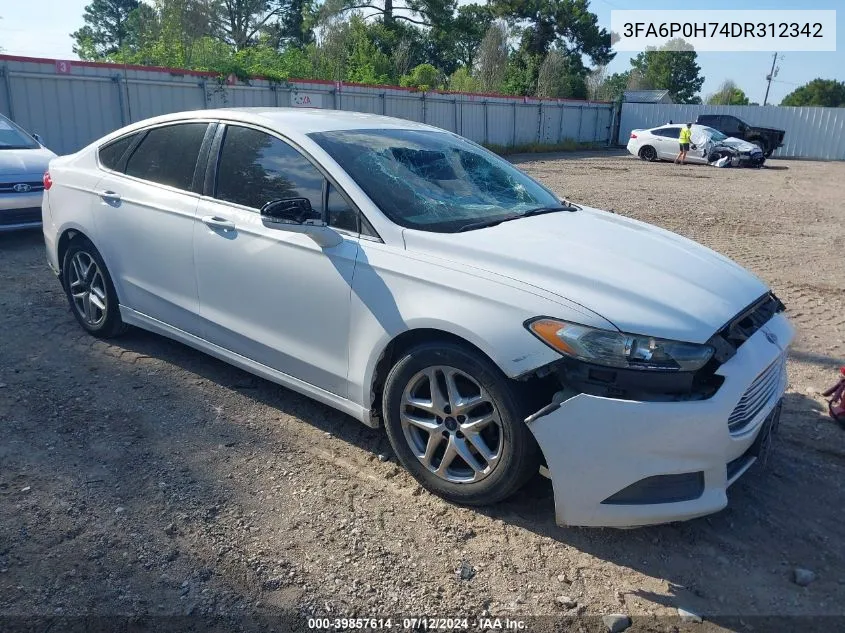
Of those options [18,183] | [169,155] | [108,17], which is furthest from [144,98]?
[108,17]

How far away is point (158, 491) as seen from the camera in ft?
10.6

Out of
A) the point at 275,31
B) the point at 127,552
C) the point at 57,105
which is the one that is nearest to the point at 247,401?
the point at 127,552

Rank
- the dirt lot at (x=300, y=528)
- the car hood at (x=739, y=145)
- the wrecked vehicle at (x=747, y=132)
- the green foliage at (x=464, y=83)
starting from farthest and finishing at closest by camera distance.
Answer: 1. the green foliage at (x=464, y=83)
2. the wrecked vehicle at (x=747, y=132)
3. the car hood at (x=739, y=145)
4. the dirt lot at (x=300, y=528)

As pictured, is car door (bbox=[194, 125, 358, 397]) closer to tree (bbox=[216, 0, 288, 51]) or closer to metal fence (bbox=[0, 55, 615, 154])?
metal fence (bbox=[0, 55, 615, 154])

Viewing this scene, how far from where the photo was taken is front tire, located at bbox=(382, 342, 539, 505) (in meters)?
2.87

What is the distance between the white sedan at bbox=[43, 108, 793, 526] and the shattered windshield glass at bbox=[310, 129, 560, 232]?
0.02m

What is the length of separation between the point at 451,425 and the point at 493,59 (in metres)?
43.7

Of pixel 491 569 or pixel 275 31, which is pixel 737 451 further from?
pixel 275 31

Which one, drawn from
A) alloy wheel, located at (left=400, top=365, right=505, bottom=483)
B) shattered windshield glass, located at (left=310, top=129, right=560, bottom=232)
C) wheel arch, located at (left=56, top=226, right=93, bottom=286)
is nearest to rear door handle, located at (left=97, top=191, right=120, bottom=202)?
wheel arch, located at (left=56, top=226, right=93, bottom=286)

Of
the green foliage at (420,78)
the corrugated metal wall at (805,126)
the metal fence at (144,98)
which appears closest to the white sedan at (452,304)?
the metal fence at (144,98)

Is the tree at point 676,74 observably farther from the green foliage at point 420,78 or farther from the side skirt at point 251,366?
the side skirt at point 251,366

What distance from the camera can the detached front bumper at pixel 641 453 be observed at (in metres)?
2.63

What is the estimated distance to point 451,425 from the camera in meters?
3.10

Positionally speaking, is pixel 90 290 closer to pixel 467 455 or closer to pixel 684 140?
pixel 467 455
